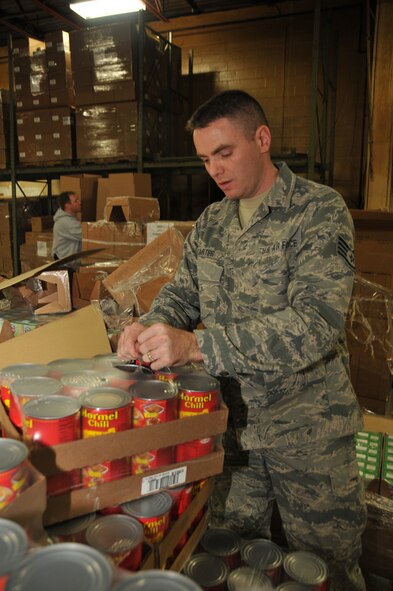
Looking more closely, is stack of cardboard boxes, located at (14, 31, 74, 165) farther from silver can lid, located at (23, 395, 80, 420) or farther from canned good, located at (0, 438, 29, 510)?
canned good, located at (0, 438, 29, 510)

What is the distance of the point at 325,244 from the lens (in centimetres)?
132

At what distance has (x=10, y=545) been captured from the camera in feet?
2.09

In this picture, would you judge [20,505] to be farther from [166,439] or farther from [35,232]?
[35,232]

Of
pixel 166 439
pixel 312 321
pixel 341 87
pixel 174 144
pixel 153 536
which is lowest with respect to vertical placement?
pixel 153 536

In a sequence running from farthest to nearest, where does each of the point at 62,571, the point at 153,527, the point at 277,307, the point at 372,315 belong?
the point at 372,315 → the point at 277,307 → the point at 153,527 → the point at 62,571

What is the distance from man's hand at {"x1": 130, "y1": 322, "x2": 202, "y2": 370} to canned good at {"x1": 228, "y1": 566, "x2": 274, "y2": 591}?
0.58 meters

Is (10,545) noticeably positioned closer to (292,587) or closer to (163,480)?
(163,480)

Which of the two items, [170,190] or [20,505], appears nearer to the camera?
[20,505]

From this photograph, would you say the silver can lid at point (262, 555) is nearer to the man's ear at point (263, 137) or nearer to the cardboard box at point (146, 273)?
the man's ear at point (263, 137)

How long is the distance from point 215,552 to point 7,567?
2.87ft

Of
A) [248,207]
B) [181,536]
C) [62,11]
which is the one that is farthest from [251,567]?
[62,11]

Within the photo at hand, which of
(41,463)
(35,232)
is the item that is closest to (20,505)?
(41,463)

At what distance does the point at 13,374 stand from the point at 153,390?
38 centimetres

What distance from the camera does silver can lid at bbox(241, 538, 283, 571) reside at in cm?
125
